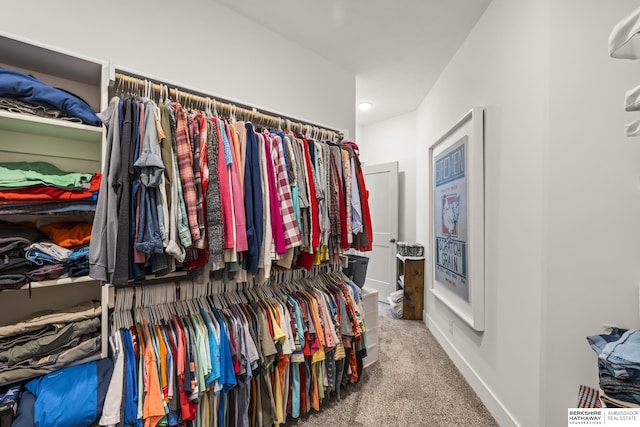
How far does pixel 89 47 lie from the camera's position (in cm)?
145

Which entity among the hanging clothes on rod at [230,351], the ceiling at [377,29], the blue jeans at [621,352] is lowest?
the hanging clothes on rod at [230,351]

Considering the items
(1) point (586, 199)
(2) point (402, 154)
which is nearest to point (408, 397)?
(1) point (586, 199)

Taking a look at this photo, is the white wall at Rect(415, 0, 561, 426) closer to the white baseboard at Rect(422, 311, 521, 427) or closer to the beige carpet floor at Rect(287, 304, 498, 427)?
the white baseboard at Rect(422, 311, 521, 427)

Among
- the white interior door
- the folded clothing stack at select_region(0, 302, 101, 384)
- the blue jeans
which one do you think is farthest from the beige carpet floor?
the white interior door

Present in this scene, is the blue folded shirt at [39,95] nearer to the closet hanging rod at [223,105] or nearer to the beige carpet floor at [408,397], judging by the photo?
the closet hanging rod at [223,105]

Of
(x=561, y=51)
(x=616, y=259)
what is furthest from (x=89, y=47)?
(x=616, y=259)

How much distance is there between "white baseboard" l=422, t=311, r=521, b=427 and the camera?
5.39 feet

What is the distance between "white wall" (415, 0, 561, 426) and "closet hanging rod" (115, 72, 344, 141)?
111 cm

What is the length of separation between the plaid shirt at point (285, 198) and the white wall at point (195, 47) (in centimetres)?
43

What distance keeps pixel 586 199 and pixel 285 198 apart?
144 cm

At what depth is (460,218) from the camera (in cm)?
225

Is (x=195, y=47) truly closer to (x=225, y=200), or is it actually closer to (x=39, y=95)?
(x=39, y=95)

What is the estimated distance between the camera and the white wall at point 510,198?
55.7 inches

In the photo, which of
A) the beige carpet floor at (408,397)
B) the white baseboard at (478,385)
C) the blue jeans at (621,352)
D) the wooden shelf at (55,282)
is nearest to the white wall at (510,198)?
the white baseboard at (478,385)
